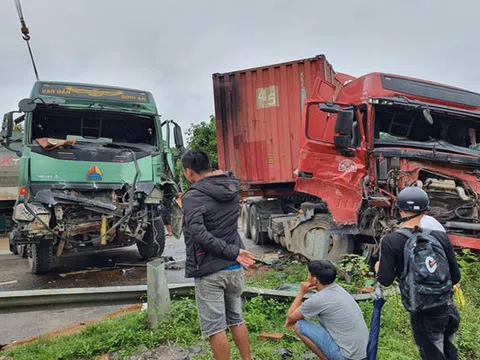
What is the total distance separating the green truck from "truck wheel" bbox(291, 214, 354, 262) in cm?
231

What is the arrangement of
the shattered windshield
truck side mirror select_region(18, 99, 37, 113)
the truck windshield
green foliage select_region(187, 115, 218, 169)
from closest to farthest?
the shattered windshield
truck side mirror select_region(18, 99, 37, 113)
the truck windshield
green foliage select_region(187, 115, 218, 169)

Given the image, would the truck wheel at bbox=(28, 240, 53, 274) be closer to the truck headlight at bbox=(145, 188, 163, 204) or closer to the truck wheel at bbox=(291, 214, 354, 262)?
the truck headlight at bbox=(145, 188, 163, 204)

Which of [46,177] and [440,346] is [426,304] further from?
[46,177]

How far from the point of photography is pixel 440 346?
2.37 metres

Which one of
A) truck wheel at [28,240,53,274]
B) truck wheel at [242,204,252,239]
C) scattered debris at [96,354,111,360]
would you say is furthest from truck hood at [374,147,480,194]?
truck wheel at [242,204,252,239]

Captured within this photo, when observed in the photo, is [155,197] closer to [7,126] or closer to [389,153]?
[7,126]

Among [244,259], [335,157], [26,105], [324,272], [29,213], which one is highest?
[26,105]

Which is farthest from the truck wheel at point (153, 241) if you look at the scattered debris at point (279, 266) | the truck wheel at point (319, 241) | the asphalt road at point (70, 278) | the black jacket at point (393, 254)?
the black jacket at point (393, 254)

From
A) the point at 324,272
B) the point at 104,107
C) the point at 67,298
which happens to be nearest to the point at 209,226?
the point at 324,272

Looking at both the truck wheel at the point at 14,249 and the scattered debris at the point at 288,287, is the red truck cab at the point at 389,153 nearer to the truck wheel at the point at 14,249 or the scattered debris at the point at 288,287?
the scattered debris at the point at 288,287

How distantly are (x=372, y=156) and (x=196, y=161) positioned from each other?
3.18m

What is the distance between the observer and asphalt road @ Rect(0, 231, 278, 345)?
13.7 feet

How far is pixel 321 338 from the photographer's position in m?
2.78

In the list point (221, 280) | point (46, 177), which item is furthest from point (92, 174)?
point (221, 280)
